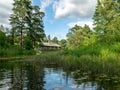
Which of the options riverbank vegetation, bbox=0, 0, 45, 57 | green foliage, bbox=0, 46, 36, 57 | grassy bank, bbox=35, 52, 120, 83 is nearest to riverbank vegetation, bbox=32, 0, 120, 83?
grassy bank, bbox=35, 52, 120, 83

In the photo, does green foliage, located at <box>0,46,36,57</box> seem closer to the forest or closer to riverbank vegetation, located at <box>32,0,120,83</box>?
the forest

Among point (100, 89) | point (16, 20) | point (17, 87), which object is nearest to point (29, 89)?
point (17, 87)

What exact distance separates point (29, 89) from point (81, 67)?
25.6 feet

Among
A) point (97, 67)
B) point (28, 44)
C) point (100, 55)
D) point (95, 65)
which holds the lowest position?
point (97, 67)

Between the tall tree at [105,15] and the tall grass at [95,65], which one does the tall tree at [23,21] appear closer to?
the tall tree at [105,15]

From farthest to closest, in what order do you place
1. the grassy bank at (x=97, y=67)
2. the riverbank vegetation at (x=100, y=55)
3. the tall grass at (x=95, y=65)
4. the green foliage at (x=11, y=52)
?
1. the green foliage at (x=11, y=52)
2. the riverbank vegetation at (x=100, y=55)
3. the tall grass at (x=95, y=65)
4. the grassy bank at (x=97, y=67)

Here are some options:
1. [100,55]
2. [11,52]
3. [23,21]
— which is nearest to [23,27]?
[23,21]

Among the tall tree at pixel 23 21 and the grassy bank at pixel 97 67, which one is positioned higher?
the tall tree at pixel 23 21

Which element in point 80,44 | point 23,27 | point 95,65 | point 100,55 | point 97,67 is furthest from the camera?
point 23,27

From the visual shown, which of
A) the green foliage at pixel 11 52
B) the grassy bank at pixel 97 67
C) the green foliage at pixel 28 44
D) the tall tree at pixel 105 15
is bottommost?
A: the grassy bank at pixel 97 67

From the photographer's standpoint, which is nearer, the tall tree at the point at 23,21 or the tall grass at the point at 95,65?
the tall grass at the point at 95,65

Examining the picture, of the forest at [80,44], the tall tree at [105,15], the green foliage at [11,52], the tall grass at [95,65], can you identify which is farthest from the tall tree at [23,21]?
the tall grass at [95,65]

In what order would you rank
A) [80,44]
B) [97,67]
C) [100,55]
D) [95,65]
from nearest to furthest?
[97,67] < [95,65] < [100,55] < [80,44]

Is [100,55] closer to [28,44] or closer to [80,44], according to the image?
[80,44]
